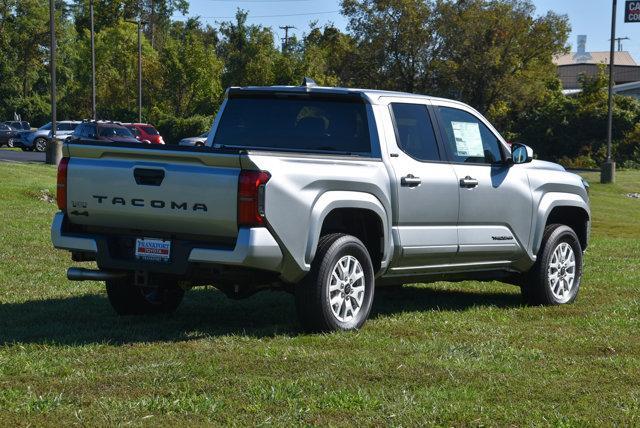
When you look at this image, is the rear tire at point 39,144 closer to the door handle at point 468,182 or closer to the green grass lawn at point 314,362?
the green grass lawn at point 314,362

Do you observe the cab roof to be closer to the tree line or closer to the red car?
the red car

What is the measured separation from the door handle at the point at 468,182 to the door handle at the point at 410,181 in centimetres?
58

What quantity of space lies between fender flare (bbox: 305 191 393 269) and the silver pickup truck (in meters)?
0.01

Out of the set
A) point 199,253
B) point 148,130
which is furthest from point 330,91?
point 148,130

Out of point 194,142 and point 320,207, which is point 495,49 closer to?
point 194,142

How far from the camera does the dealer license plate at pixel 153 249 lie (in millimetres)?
8312

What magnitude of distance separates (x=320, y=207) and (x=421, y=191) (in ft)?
4.27

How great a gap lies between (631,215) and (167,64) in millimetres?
39707

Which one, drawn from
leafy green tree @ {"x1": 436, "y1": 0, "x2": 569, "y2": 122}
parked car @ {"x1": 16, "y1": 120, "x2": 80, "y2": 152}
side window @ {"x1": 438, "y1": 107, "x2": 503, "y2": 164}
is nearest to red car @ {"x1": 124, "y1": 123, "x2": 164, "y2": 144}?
parked car @ {"x1": 16, "y1": 120, "x2": 80, "y2": 152}

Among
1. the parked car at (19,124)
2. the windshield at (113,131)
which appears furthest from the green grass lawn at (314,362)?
the parked car at (19,124)

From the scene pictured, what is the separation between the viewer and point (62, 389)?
6500 millimetres

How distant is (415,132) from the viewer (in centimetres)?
974

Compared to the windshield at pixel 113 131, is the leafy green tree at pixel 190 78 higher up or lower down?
higher up

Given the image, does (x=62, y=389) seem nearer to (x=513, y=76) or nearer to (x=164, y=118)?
(x=513, y=76)
